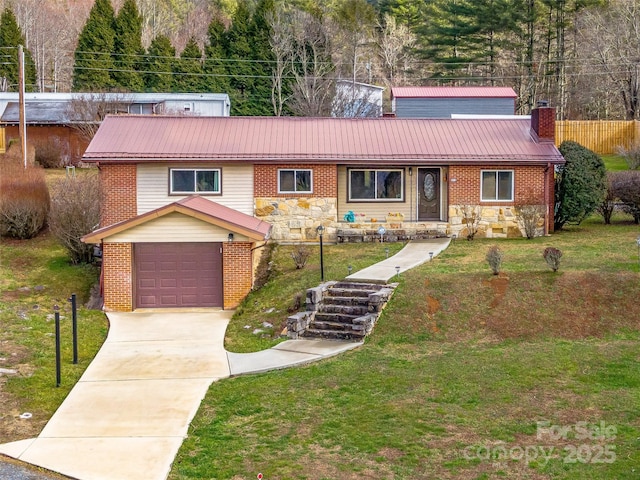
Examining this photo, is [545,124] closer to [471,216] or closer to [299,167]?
[471,216]

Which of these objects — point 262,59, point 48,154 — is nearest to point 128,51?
point 262,59

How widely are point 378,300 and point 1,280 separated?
1157 cm

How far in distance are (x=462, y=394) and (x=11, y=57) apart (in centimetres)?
5138

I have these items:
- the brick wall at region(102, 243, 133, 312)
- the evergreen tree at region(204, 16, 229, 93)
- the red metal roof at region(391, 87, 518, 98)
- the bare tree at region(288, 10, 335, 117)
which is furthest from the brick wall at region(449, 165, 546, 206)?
the evergreen tree at region(204, 16, 229, 93)

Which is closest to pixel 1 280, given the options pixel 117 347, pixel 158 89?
pixel 117 347

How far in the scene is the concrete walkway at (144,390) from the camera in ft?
30.3

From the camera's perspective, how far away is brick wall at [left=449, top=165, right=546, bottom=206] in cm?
2327

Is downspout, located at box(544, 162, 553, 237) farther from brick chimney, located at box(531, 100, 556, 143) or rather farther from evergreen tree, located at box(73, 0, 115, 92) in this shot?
evergreen tree, located at box(73, 0, 115, 92)

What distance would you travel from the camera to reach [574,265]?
56.8ft

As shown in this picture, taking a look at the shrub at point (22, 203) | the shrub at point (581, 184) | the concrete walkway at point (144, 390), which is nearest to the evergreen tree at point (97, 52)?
the shrub at point (22, 203)

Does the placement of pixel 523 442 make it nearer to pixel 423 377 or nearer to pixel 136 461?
pixel 423 377

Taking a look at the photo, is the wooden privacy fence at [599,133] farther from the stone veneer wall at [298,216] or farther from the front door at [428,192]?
the stone veneer wall at [298,216]

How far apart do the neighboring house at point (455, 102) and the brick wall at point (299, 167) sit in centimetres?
1846

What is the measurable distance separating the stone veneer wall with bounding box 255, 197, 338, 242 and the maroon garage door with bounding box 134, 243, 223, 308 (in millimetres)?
3871
